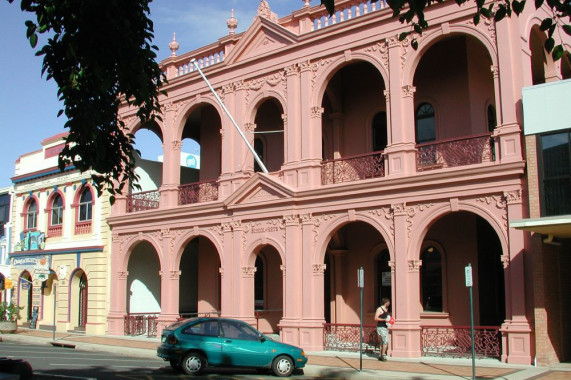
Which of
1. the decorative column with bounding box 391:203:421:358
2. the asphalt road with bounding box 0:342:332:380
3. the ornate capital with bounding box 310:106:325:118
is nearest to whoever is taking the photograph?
the asphalt road with bounding box 0:342:332:380

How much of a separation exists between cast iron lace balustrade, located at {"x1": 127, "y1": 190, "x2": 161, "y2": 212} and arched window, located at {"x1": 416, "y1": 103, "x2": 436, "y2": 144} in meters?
11.4

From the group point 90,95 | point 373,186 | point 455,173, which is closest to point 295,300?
point 373,186

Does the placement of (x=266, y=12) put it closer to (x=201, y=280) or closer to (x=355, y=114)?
(x=355, y=114)

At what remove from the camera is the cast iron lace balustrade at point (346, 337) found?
2000 cm

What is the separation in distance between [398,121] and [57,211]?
61.9ft

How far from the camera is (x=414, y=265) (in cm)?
1858

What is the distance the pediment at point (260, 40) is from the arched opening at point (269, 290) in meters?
7.36

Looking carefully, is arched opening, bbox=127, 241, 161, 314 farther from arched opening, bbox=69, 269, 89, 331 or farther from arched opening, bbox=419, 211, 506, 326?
arched opening, bbox=419, 211, 506, 326

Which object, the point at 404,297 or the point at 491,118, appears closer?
the point at 404,297

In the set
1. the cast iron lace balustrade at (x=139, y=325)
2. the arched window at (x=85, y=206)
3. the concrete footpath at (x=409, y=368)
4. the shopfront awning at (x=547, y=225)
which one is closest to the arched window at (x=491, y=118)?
the shopfront awning at (x=547, y=225)

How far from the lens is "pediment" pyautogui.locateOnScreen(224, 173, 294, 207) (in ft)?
71.1

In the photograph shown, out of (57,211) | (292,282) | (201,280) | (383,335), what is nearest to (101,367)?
(292,282)

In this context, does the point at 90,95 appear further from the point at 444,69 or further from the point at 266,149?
the point at 266,149

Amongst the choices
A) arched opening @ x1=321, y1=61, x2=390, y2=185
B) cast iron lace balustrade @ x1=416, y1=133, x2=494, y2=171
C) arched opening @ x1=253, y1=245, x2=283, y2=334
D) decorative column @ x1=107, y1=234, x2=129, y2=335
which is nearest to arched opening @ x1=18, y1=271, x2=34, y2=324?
decorative column @ x1=107, y1=234, x2=129, y2=335
